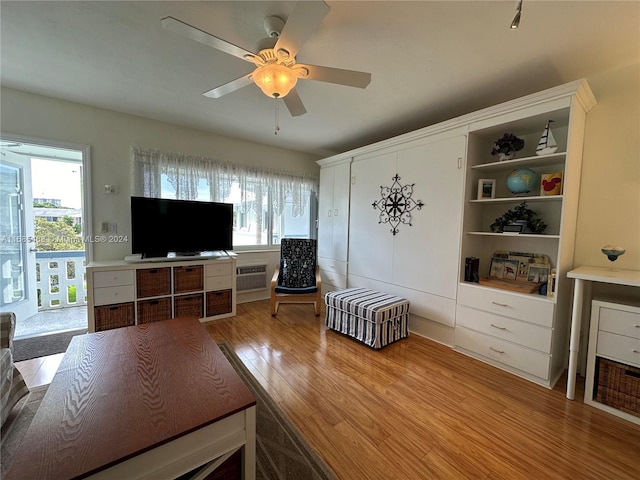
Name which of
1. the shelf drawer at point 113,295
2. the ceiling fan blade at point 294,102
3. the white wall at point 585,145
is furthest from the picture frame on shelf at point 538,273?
the shelf drawer at point 113,295

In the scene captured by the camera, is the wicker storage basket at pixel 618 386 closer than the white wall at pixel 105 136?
Yes

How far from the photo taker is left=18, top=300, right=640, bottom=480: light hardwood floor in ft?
4.28

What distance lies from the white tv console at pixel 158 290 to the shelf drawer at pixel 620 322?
342 centimetres

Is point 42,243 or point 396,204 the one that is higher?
point 396,204

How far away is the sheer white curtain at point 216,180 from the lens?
305 centimetres

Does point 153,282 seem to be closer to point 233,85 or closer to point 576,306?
point 233,85

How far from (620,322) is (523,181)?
1194 mm

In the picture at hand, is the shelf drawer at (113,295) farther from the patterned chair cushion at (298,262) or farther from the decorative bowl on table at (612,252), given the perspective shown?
the decorative bowl on table at (612,252)

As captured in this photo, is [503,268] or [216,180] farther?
[216,180]

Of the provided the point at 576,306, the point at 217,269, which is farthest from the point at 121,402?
the point at 576,306

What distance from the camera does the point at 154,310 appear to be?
2832mm

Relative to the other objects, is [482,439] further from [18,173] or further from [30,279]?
[18,173]

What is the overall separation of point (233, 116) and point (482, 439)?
3.51 meters

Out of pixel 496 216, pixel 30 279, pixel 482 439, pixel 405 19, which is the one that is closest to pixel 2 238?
pixel 30 279
